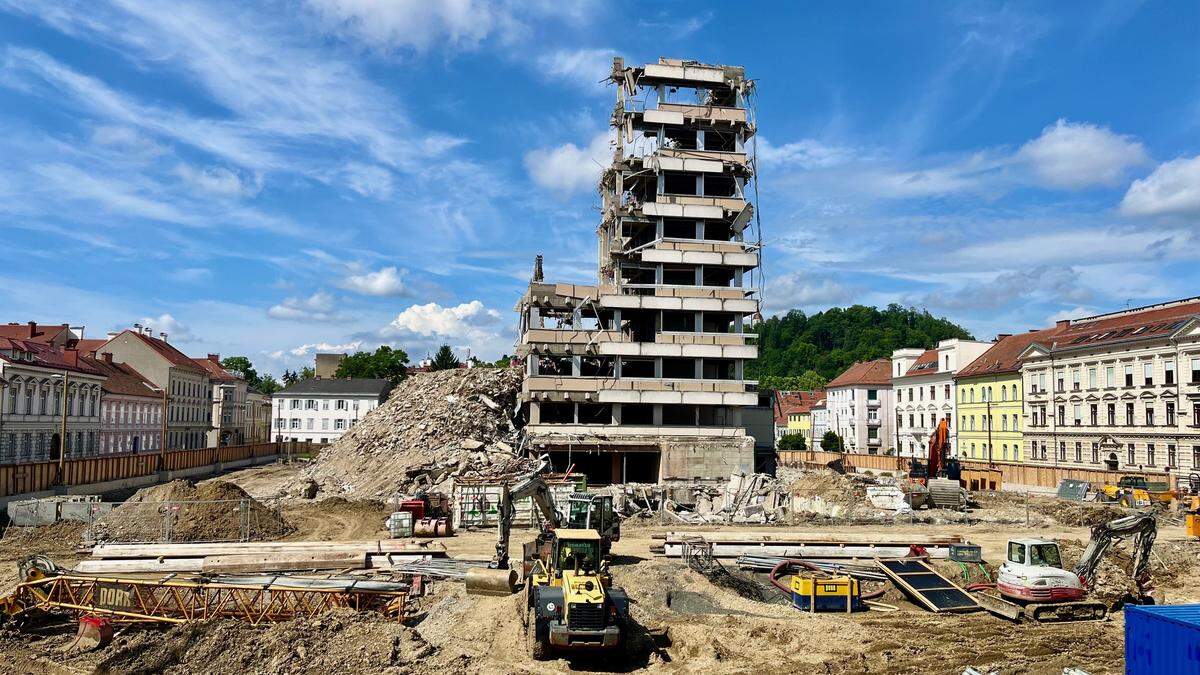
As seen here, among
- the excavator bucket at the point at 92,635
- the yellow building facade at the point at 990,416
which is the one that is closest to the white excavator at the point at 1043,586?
the excavator bucket at the point at 92,635

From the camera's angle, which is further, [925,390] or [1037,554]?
[925,390]

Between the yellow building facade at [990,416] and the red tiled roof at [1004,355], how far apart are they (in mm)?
543

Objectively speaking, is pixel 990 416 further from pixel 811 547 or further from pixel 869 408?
pixel 811 547

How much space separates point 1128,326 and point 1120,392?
216 inches

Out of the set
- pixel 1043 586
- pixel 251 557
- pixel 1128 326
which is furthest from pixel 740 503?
pixel 1128 326

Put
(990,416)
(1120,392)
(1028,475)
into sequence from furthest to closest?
(990,416) → (1120,392) → (1028,475)

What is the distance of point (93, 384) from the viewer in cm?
6844

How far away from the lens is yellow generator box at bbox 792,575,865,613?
24141 mm

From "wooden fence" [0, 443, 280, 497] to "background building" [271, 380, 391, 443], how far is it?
3528cm

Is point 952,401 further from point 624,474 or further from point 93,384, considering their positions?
point 93,384

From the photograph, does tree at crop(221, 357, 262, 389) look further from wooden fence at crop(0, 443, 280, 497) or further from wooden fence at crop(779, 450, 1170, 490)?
wooden fence at crop(779, 450, 1170, 490)

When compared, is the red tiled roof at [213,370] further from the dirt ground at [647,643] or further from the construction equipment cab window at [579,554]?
the construction equipment cab window at [579,554]

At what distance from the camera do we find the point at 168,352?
88.7 meters

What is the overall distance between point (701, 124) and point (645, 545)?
122 feet
